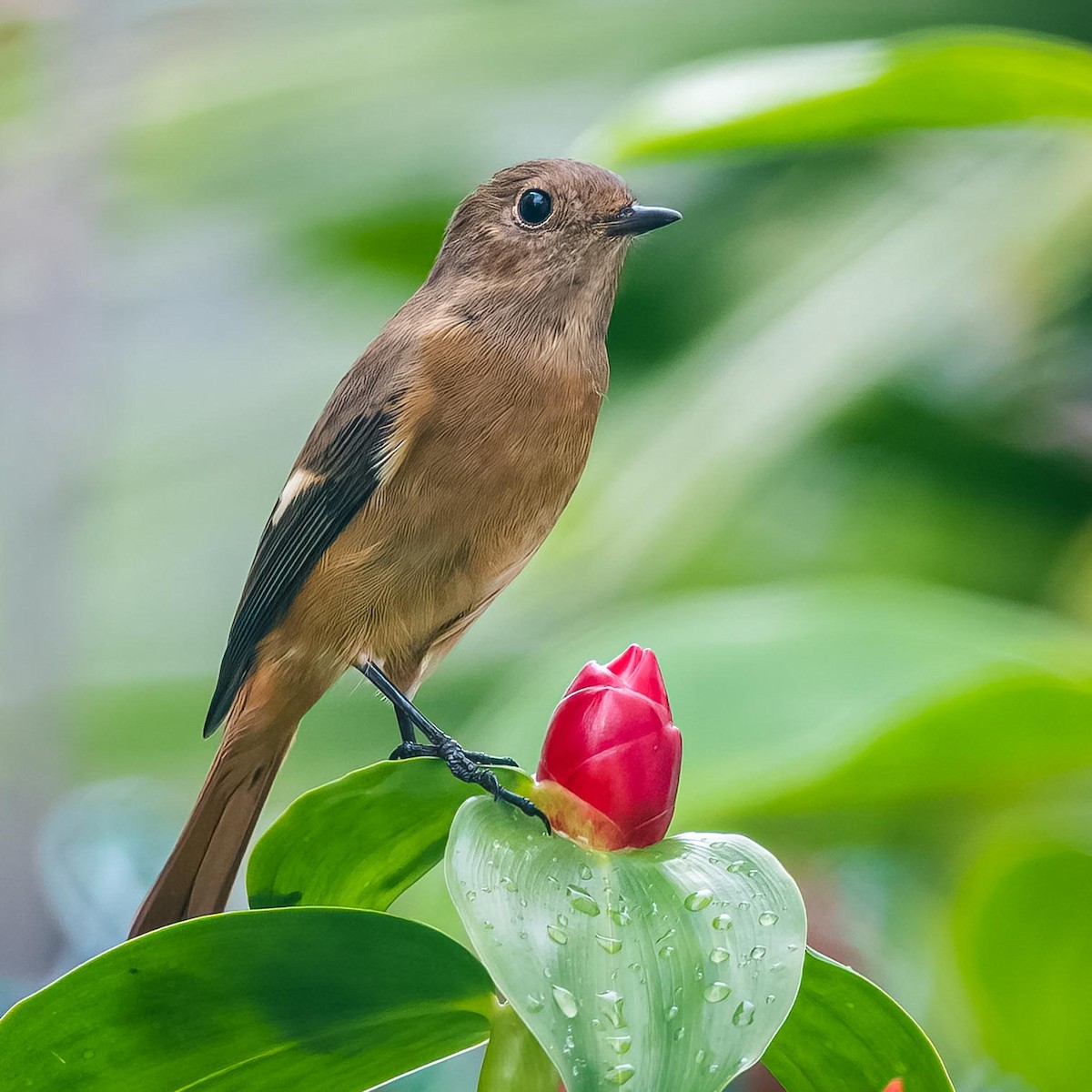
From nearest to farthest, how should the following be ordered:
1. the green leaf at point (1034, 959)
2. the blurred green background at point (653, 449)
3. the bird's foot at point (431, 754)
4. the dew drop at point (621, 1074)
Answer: the dew drop at point (621, 1074), the bird's foot at point (431, 754), the green leaf at point (1034, 959), the blurred green background at point (653, 449)

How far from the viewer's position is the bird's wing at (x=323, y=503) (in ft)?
3.40

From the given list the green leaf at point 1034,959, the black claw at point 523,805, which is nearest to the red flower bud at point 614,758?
the black claw at point 523,805

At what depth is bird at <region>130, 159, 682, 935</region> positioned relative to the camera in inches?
38.1

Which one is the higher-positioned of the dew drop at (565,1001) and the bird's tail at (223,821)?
the dew drop at (565,1001)

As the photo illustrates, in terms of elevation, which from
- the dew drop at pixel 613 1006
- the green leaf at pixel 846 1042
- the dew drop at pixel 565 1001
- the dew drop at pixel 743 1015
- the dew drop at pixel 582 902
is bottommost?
the green leaf at pixel 846 1042

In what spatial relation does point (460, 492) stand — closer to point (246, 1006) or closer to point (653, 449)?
point (246, 1006)

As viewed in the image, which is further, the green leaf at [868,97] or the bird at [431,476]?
the green leaf at [868,97]

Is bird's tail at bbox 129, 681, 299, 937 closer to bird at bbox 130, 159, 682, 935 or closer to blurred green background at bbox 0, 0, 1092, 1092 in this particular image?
bird at bbox 130, 159, 682, 935

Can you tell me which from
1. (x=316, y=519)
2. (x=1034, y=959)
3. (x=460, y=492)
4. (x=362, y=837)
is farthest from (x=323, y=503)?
(x=1034, y=959)

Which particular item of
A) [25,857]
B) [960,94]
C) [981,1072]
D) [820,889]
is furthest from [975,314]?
[25,857]

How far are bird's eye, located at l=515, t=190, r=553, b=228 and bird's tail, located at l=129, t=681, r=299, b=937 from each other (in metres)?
0.42

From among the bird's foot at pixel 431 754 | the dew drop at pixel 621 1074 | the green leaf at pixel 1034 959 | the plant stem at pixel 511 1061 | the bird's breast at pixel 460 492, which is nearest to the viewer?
the dew drop at pixel 621 1074

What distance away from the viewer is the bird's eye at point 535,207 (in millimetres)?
1040

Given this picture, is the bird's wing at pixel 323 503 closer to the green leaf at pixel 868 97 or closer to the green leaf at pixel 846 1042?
the green leaf at pixel 846 1042
